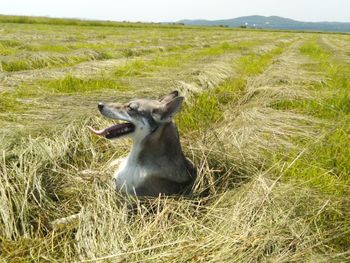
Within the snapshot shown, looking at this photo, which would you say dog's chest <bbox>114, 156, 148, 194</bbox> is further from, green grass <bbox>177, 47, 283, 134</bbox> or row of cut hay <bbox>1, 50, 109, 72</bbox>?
row of cut hay <bbox>1, 50, 109, 72</bbox>

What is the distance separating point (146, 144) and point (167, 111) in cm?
38

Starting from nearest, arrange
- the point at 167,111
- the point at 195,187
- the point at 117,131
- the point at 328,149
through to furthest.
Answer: the point at 167,111 → the point at 117,131 → the point at 195,187 → the point at 328,149

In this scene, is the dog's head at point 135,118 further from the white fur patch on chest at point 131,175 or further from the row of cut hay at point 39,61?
the row of cut hay at point 39,61

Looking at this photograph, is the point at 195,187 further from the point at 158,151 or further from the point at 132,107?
the point at 132,107

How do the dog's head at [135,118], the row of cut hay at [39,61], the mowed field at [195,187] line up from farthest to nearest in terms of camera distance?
the row of cut hay at [39,61] → the dog's head at [135,118] → the mowed field at [195,187]

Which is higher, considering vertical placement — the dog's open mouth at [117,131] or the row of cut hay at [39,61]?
the dog's open mouth at [117,131]

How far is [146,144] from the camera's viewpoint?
13.4ft

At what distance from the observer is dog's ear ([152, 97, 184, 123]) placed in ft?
13.0

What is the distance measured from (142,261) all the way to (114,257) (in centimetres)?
21

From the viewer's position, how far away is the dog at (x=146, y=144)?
4086 mm

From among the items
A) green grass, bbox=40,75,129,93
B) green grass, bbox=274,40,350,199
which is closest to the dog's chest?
green grass, bbox=274,40,350,199

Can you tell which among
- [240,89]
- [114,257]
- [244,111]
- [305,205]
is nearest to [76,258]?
[114,257]

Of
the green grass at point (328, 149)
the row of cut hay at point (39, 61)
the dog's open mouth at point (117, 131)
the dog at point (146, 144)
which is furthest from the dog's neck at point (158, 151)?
the row of cut hay at point (39, 61)

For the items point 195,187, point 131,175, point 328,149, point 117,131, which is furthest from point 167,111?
point 328,149
